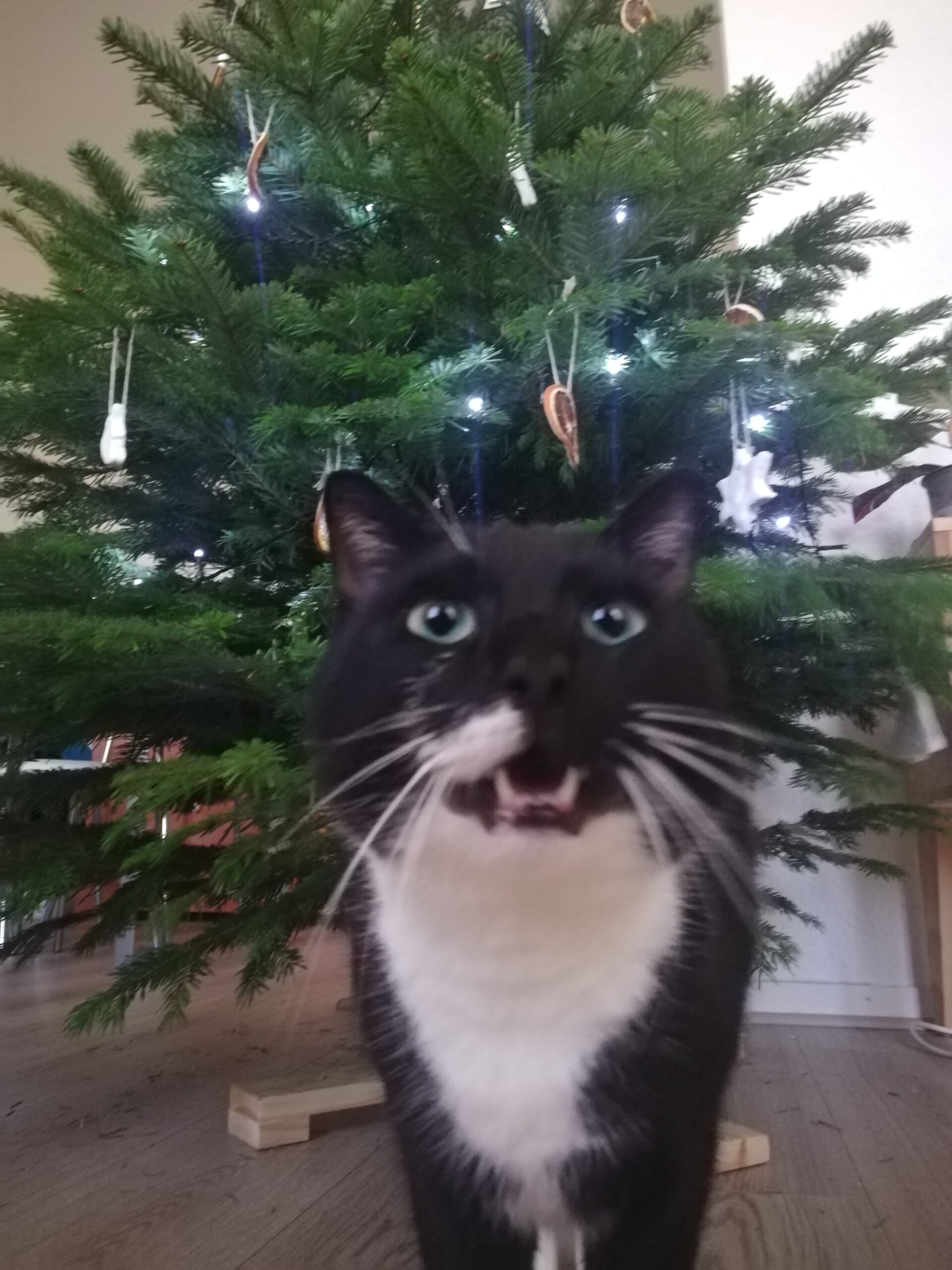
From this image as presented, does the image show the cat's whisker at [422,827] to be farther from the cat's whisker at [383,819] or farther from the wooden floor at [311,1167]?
the wooden floor at [311,1167]

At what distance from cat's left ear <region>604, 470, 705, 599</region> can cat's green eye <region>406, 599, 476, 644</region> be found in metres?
0.11

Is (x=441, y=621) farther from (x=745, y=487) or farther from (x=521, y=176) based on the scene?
(x=521, y=176)

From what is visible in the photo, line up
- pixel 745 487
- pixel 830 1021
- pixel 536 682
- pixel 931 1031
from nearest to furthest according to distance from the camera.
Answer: pixel 536 682 < pixel 745 487 < pixel 931 1031 < pixel 830 1021

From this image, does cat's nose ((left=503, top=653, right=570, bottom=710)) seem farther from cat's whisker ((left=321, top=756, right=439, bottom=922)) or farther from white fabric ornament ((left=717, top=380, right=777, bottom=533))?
white fabric ornament ((left=717, top=380, right=777, bottom=533))

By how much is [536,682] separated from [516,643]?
0.02m

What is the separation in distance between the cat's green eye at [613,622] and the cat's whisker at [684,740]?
4cm

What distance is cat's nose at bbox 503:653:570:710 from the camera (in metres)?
0.35

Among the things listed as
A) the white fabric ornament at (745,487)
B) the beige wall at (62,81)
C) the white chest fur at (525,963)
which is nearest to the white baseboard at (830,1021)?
the white fabric ornament at (745,487)

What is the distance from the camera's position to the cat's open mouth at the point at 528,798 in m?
0.36

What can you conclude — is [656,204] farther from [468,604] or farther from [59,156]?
[59,156]

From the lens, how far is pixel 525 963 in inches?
15.4

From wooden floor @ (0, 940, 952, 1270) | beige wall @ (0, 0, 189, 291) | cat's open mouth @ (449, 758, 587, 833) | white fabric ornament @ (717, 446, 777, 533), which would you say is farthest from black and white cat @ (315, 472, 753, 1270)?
beige wall @ (0, 0, 189, 291)

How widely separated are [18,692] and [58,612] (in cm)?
12

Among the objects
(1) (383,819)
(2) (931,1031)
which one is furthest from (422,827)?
(2) (931,1031)
